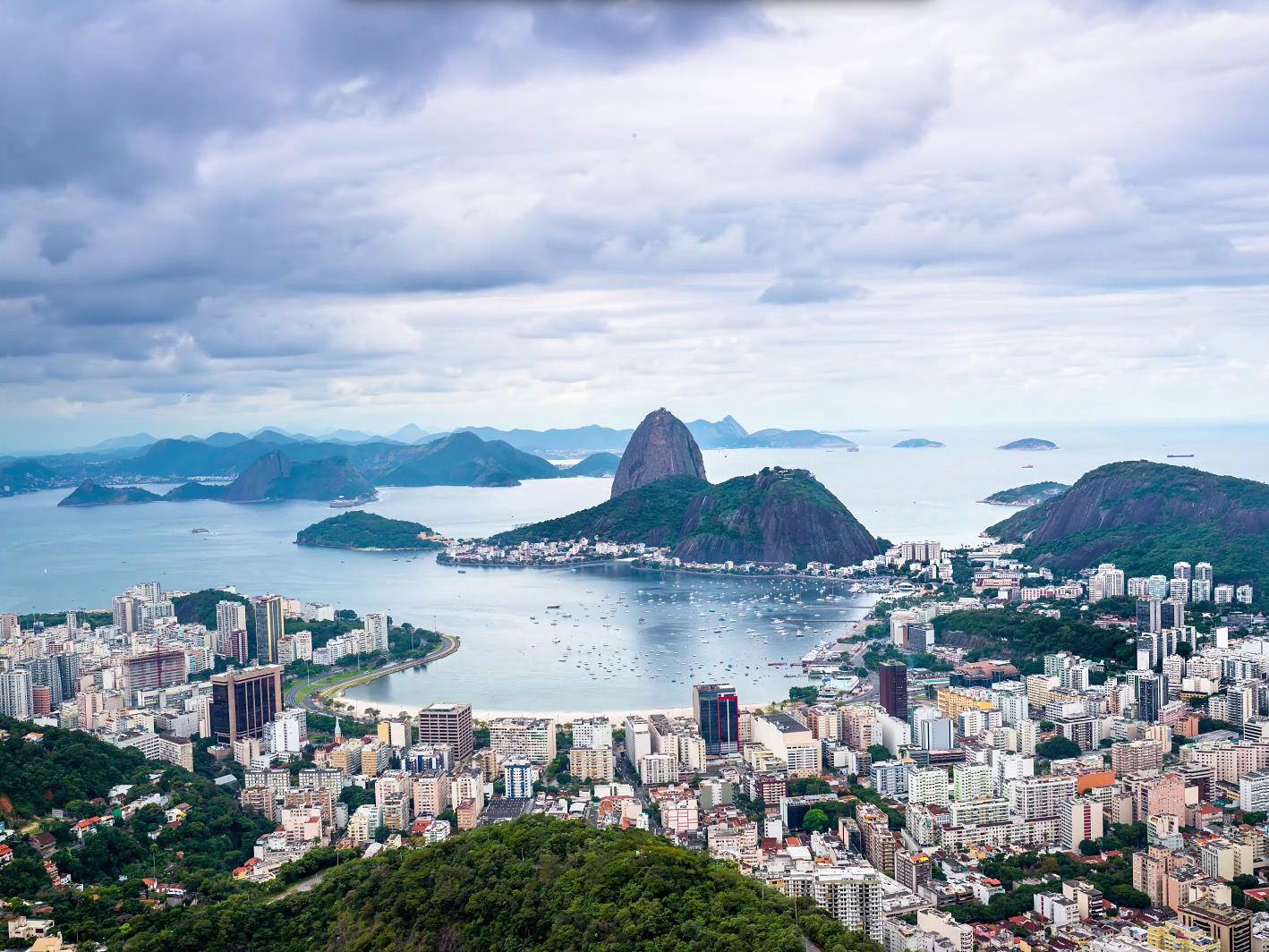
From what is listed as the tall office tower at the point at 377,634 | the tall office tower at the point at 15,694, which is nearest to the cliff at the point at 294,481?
the tall office tower at the point at 377,634

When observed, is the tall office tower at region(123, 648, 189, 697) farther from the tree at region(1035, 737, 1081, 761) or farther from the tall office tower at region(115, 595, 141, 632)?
the tree at region(1035, 737, 1081, 761)

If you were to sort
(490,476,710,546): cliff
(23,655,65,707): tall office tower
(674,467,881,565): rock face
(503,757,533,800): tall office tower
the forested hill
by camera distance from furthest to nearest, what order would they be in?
(490,476,710,546): cliff, (674,467,881,565): rock face, (23,655,65,707): tall office tower, (503,757,533,800): tall office tower, the forested hill

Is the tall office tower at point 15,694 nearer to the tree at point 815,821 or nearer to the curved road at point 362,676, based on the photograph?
the curved road at point 362,676

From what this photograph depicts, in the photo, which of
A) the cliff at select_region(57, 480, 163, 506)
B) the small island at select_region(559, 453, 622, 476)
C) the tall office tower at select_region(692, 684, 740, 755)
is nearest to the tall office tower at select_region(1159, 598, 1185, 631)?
the tall office tower at select_region(692, 684, 740, 755)

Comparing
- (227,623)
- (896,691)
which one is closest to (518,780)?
(896,691)

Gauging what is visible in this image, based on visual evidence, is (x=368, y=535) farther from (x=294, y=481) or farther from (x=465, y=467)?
(x=465, y=467)

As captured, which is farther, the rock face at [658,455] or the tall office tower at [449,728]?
the rock face at [658,455]

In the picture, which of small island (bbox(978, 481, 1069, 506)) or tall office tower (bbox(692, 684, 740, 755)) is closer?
tall office tower (bbox(692, 684, 740, 755))
